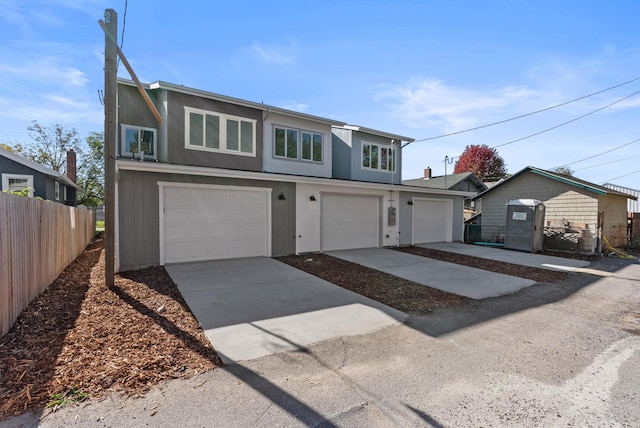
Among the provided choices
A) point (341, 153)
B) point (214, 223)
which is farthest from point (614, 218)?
point (214, 223)

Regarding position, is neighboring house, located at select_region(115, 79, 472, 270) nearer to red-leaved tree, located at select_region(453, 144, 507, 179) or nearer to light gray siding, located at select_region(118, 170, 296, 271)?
light gray siding, located at select_region(118, 170, 296, 271)

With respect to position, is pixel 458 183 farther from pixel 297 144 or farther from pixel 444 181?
pixel 297 144

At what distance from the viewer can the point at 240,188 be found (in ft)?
31.6

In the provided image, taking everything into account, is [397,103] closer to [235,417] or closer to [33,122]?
[235,417]

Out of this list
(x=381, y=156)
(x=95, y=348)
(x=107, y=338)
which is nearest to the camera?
(x=95, y=348)

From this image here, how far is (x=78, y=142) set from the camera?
2614cm

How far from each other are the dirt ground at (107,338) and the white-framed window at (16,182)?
9.70 m

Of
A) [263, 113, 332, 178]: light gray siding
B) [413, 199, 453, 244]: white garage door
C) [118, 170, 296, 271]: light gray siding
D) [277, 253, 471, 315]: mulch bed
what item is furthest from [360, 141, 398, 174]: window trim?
[118, 170, 296, 271]: light gray siding

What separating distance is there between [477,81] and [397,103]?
323cm

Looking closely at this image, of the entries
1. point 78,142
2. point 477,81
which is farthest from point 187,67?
point 78,142

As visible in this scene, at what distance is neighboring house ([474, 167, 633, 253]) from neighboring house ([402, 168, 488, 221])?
23.8 ft

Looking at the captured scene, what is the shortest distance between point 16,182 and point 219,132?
1042 centimetres

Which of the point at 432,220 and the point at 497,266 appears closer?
the point at 497,266

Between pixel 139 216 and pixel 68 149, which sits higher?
pixel 68 149
